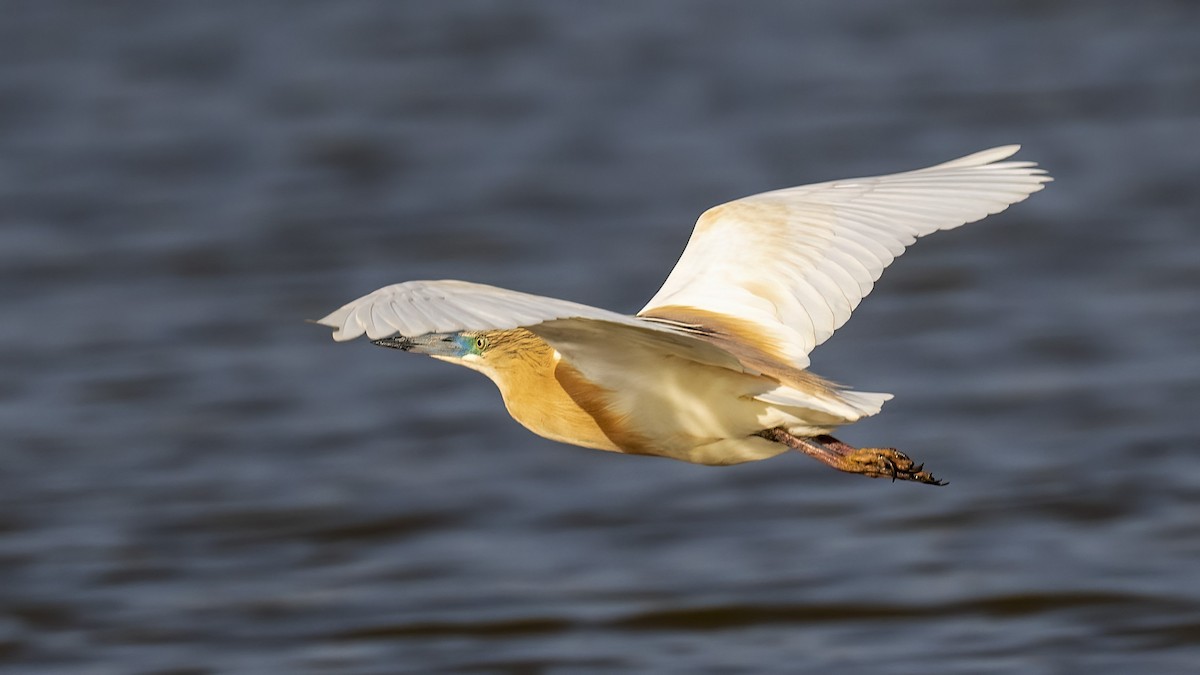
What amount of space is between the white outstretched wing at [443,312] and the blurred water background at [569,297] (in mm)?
4971

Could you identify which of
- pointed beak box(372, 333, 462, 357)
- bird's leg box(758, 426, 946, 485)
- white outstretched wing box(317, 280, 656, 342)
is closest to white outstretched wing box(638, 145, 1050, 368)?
bird's leg box(758, 426, 946, 485)

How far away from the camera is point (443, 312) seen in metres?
4.64

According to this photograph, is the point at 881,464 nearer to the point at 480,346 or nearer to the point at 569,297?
the point at 480,346

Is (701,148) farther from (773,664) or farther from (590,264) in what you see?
(773,664)

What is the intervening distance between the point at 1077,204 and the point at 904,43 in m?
3.71

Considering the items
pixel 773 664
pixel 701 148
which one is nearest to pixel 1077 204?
pixel 701 148

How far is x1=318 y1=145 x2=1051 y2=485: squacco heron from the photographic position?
5344 mm

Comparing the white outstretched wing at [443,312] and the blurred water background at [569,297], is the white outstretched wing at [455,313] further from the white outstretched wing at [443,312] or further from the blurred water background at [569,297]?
the blurred water background at [569,297]

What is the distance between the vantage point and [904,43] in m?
→ 18.8

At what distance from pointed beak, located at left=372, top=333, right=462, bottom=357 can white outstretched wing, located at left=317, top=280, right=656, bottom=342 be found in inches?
41.4

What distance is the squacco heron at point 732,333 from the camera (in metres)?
5.34

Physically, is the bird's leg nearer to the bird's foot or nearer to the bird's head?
the bird's foot

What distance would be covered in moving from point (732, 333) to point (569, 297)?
7687 millimetres

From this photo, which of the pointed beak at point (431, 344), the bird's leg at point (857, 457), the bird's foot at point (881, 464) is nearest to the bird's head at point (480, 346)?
the pointed beak at point (431, 344)
